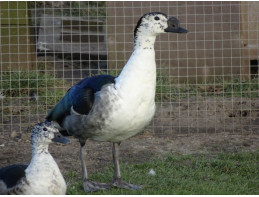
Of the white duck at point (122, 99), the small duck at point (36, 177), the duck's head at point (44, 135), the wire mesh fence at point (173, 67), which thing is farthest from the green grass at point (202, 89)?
the small duck at point (36, 177)

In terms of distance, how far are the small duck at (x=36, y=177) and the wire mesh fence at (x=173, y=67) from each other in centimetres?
300

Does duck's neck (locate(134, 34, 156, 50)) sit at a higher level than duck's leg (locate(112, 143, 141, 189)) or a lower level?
higher

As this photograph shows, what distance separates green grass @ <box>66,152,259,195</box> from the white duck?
27 cm

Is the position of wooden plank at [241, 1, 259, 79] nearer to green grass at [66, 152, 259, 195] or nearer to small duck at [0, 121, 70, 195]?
green grass at [66, 152, 259, 195]

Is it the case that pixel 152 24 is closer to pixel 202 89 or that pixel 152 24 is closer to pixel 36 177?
pixel 36 177

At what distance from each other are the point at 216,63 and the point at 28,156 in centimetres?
447

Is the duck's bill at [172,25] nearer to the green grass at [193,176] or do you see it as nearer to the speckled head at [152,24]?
the speckled head at [152,24]

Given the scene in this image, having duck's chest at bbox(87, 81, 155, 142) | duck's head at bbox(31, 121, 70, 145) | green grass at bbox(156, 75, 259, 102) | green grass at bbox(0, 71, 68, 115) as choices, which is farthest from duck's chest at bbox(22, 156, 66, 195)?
green grass at bbox(156, 75, 259, 102)

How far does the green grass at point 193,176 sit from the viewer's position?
579cm

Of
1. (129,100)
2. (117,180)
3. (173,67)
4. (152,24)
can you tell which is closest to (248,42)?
(173,67)

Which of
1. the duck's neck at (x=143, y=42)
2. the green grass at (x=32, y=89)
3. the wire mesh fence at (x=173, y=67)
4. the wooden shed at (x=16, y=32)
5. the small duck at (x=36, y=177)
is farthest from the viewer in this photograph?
the wooden shed at (x=16, y=32)

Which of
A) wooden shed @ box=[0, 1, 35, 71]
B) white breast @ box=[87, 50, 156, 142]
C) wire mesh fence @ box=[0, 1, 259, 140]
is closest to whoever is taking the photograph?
white breast @ box=[87, 50, 156, 142]

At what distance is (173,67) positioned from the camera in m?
10.1

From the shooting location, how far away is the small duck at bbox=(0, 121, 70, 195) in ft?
16.7
